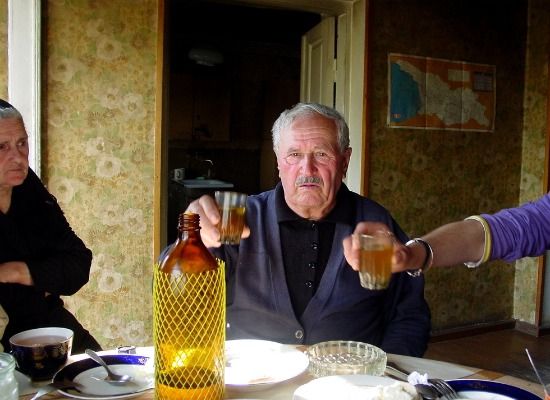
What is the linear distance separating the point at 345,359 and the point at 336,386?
0.74 feet

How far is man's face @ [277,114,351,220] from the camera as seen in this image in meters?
1.78

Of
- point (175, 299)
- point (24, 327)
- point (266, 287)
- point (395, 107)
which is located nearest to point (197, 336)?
point (175, 299)

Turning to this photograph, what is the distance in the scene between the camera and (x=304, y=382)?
3.57 feet

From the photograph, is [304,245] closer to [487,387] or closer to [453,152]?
[487,387]

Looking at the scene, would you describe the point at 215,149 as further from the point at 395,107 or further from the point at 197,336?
the point at 197,336

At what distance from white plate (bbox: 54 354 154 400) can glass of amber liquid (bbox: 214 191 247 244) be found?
1.62 feet

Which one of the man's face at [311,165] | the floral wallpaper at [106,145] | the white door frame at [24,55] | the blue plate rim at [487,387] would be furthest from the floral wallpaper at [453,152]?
the blue plate rim at [487,387]

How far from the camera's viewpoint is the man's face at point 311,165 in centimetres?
178

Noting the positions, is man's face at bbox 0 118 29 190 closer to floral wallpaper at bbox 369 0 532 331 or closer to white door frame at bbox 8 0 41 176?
white door frame at bbox 8 0 41 176

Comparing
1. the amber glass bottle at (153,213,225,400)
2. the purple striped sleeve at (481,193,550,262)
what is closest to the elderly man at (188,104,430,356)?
the purple striped sleeve at (481,193,550,262)

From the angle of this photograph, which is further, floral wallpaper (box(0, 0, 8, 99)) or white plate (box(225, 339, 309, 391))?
floral wallpaper (box(0, 0, 8, 99))

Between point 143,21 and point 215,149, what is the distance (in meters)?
4.25

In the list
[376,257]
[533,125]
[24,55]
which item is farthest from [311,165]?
[533,125]

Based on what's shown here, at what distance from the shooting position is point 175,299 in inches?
36.1
